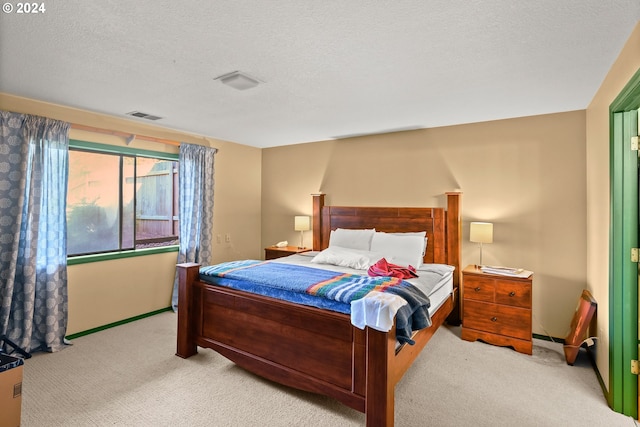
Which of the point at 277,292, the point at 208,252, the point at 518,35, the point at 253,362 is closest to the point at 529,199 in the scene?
the point at 518,35

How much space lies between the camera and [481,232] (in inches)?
136

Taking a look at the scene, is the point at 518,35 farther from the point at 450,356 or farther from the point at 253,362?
the point at 253,362

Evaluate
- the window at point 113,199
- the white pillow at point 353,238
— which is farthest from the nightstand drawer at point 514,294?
the window at point 113,199

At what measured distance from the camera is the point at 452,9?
1.62 metres

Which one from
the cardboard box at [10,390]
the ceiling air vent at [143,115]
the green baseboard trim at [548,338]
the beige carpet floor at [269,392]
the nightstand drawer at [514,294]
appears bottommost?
the beige carpet floor at [269,392]

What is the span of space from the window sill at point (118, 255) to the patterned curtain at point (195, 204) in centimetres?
18

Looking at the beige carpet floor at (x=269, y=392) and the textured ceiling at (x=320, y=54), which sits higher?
the textured ceiling at (x=320, y=54)

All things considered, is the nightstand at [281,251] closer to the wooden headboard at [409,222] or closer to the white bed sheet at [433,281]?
the wooden headboard at [409,222]

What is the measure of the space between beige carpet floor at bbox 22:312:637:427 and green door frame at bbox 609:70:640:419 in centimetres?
20

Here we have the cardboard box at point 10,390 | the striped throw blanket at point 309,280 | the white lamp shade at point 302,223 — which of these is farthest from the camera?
the white lamp shade at point 302,223

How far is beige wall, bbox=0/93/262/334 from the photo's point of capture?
3.44m

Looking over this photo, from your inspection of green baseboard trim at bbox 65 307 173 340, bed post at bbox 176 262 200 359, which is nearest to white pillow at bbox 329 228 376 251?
bed post at bbox 176 262 200 359

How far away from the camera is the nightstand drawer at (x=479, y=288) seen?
129 inches

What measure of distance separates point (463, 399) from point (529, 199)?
227cm
